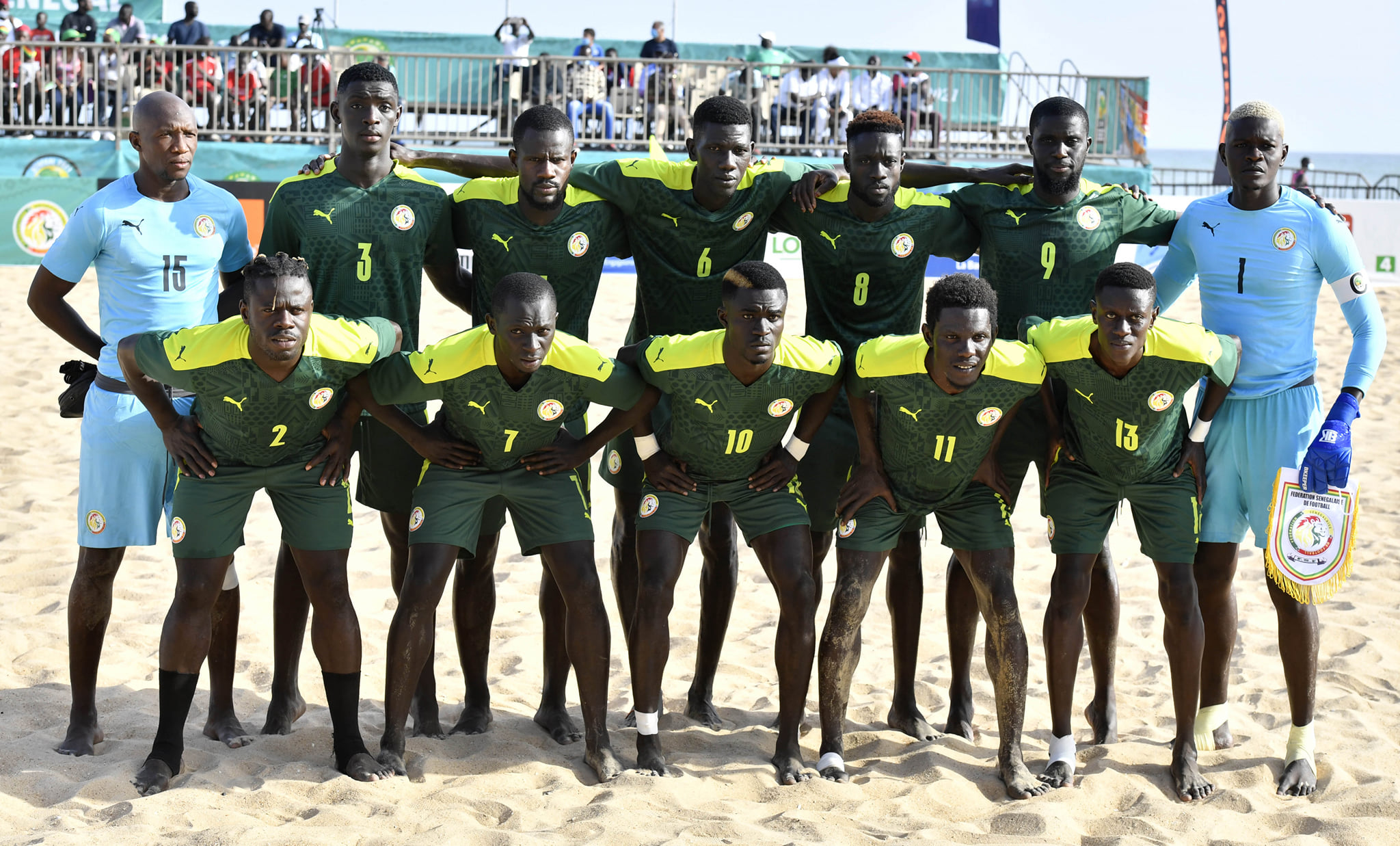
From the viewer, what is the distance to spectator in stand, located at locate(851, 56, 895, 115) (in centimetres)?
1622

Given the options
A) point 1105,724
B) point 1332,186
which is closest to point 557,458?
point 1105,724

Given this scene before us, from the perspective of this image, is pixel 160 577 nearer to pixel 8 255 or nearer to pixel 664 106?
pixel 8 255

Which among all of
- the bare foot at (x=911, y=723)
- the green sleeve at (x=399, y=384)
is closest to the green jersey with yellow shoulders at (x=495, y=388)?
the green sleeve at (x=399, y=384)

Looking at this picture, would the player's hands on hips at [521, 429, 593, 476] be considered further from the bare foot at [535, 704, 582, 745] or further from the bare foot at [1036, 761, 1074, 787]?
the bare foot at [1036, 761, 1074, 787]

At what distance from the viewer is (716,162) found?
5000 mm

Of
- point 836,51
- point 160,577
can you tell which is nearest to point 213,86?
point 836,51

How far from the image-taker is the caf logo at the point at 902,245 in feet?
16.8

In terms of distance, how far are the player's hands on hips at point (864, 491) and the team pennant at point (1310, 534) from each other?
1.43m

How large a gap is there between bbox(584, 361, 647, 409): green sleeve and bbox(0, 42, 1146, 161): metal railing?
1069cm

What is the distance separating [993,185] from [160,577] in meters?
5.06

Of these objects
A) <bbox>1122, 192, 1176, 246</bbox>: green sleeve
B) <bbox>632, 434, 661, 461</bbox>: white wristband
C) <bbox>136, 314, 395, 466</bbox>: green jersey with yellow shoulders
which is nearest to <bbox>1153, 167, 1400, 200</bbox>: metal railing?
<bbox>1122, 192, 1176, 246</bbox>: green sleeve

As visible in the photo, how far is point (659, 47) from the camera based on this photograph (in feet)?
56.1

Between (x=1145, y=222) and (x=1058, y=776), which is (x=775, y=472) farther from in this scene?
(x=1145, y=222)

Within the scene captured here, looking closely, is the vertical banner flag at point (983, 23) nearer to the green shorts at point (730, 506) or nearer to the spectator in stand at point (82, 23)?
the spectator in stand at point (82, 23)
